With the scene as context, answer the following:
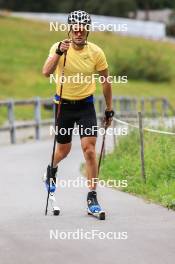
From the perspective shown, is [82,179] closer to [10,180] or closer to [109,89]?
[10,180]

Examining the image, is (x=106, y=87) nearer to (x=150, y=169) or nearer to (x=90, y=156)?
(x=90, y=156)

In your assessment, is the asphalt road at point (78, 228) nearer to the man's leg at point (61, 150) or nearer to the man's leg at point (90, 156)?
the man's leg at point (90, 156)

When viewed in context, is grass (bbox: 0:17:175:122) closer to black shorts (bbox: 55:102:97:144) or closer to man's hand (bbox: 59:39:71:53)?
black shorts (bbox: 55:102:97:144)

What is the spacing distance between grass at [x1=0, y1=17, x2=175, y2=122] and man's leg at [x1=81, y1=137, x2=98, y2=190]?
23035 mm

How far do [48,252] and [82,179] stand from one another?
6.04m

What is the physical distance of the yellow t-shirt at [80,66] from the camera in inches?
364

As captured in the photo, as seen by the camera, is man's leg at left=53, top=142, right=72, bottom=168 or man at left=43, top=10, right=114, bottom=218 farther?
man's leg at left=53, top=142, right=72, bottom=168

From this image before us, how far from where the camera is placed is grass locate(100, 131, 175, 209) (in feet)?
36.6

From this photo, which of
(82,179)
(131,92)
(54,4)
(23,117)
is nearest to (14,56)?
(131,92)

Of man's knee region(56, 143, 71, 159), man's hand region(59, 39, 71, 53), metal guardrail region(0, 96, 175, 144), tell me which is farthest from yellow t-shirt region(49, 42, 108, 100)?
metal guardrail region(0, 96, 175, 144)

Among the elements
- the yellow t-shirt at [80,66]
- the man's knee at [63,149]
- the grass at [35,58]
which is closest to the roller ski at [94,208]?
the man's knee at [63,149]

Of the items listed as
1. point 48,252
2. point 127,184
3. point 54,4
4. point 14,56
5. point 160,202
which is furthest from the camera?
point 54,4

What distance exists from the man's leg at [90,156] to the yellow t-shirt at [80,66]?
0.54 m

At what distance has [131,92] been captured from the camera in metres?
49.6
